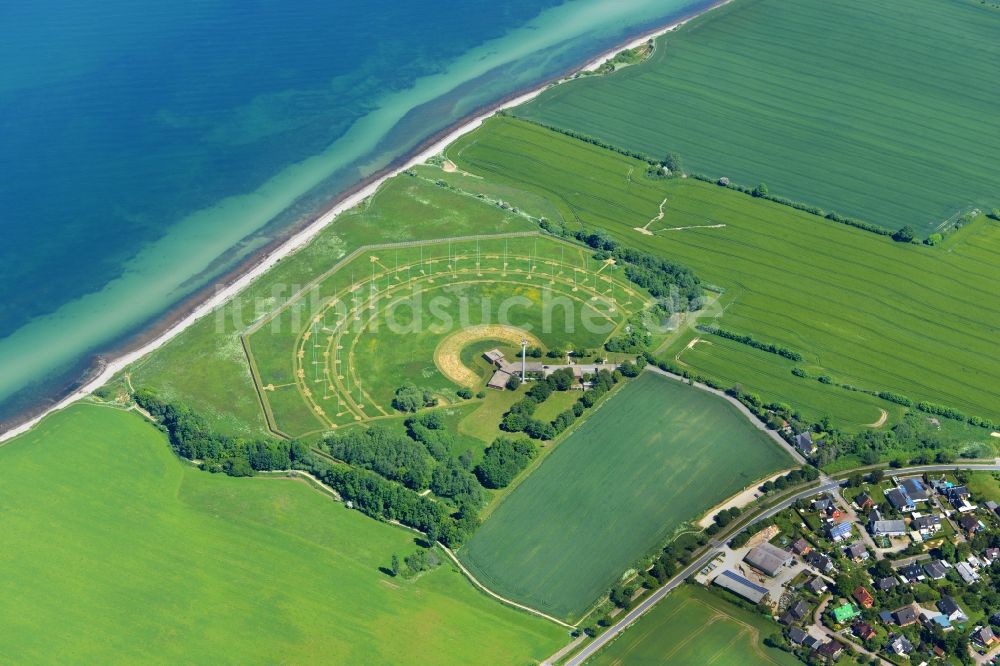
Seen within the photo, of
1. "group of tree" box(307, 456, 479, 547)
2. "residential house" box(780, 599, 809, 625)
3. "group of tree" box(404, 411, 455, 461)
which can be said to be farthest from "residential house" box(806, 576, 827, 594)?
"group of tree" box(404, 411, 455, 461)

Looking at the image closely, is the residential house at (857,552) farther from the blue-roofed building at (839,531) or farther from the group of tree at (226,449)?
the group of tree at (226,449)

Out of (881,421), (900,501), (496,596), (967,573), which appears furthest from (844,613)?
(496,596)

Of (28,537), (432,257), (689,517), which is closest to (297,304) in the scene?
(432,257)

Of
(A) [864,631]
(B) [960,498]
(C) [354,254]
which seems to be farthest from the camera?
(C) [354,254]

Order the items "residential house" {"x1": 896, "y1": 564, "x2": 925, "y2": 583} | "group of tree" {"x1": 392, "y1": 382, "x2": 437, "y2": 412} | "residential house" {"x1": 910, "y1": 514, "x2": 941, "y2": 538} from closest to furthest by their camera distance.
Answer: "residential house" {"x1": 896, "y1": 564, "x2": 925, "y2": 583}, "residential house" {"x1": 910, "y1": 514, "x2": 941, "y2": 538}, "group of tree" {"x1": 392, "y1": 382, "x2": 437, "y2": 412}

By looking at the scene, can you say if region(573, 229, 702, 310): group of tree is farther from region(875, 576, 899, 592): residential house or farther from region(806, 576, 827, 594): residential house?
region(875, 576, 899, 592): residential house

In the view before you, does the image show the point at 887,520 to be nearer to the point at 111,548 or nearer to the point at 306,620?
the point at 306,620

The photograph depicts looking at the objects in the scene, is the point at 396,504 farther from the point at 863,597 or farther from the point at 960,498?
the point at 960,498
